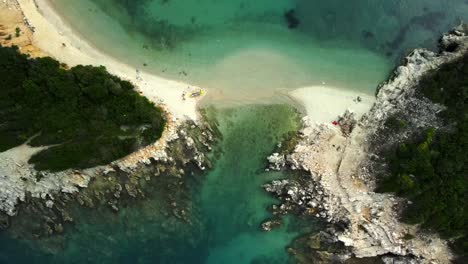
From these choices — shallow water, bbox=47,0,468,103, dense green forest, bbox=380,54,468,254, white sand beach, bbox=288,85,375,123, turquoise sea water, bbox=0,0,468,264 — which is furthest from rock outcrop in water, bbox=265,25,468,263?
shallow water, bbox=47,0,468,103

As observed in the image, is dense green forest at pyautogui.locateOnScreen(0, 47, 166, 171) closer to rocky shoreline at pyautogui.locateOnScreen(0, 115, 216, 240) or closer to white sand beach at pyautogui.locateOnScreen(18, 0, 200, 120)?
rocky shoreline at pyautogui.locateOnScreen(0, 115, 216, 240)

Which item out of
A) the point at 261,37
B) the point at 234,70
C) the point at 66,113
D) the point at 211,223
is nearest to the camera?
the point at 66,113

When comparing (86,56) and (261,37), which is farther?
(261,37)

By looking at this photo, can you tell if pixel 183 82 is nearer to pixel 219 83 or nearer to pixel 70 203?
pixel 219 83

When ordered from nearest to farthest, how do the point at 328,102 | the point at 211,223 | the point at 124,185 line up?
the point at 124,185
the point at 211,223
the point at 328,102

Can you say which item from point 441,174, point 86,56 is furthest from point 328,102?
point 86,56

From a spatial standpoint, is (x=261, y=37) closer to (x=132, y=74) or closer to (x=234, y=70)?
(x=234, y=70)

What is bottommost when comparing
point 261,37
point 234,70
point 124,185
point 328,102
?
point 124,185
